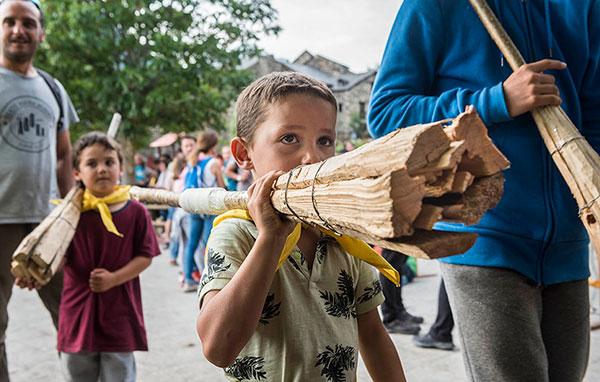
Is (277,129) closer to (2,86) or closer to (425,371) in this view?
(2,86)

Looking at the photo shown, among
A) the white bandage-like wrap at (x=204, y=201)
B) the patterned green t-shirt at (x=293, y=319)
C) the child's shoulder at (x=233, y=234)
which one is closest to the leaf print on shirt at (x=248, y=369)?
the patterned green t-shirt at (x=293, y=319)

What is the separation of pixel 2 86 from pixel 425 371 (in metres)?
2.97

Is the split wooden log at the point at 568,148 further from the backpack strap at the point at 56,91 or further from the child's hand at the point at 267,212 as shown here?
the backpack strap at the point at 56,91

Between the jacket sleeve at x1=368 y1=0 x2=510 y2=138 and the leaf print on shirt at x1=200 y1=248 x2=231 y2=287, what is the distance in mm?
684

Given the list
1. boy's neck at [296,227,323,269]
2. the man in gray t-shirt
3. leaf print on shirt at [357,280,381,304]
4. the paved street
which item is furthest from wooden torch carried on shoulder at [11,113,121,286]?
leaf print on shirt at [357,280,381,304]

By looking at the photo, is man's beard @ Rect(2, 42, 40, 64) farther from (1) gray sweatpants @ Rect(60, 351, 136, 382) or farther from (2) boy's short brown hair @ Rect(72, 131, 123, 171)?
(1) gray sweatpants @ Rect(60, 351, 136, 382)

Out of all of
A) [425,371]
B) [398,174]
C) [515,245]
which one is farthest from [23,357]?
[398,174]

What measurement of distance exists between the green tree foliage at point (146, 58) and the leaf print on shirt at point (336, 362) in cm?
1338

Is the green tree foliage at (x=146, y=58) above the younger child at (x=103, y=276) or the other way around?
above

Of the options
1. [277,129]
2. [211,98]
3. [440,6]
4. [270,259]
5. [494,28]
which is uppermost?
[211,98]

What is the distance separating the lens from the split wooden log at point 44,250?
7.20 feet

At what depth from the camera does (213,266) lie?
45.1 inches

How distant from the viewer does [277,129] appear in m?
1.23

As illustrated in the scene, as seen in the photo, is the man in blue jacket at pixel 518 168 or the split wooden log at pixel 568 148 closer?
the split wooden log at pixel 568 148
